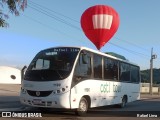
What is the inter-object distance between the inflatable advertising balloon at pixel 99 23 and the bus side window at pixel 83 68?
670 inches

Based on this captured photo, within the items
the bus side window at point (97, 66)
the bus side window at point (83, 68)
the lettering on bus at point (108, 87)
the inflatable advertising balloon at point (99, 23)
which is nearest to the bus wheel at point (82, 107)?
the bus side window at point (83, 68)

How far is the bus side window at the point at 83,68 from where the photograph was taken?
653 inches

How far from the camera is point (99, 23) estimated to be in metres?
34.6

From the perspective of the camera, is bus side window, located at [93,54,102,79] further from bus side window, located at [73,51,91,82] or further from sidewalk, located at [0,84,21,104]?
sidewalk, located at [0,84,21,104]

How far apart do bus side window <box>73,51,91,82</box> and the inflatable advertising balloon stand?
55.8ft

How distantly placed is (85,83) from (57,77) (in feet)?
5.42

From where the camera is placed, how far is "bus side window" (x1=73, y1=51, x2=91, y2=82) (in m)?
16.6

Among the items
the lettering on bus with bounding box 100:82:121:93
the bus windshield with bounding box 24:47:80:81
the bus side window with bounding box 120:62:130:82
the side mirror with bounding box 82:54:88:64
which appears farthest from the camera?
the bus side window with bounding box 120:62:130:82

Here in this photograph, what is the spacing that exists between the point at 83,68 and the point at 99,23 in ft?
58.5

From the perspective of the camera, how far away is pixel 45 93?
15.9m

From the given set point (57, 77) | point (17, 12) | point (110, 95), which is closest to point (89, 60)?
point (57, 77)

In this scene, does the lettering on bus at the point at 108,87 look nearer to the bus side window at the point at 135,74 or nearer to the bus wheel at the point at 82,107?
the bus wheel at the point at 82,107

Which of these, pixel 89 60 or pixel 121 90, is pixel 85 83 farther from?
pixel 121 90

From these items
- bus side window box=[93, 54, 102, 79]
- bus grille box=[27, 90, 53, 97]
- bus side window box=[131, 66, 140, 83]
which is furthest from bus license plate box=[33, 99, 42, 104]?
bus side window box=[131, 66, 140, 83]
